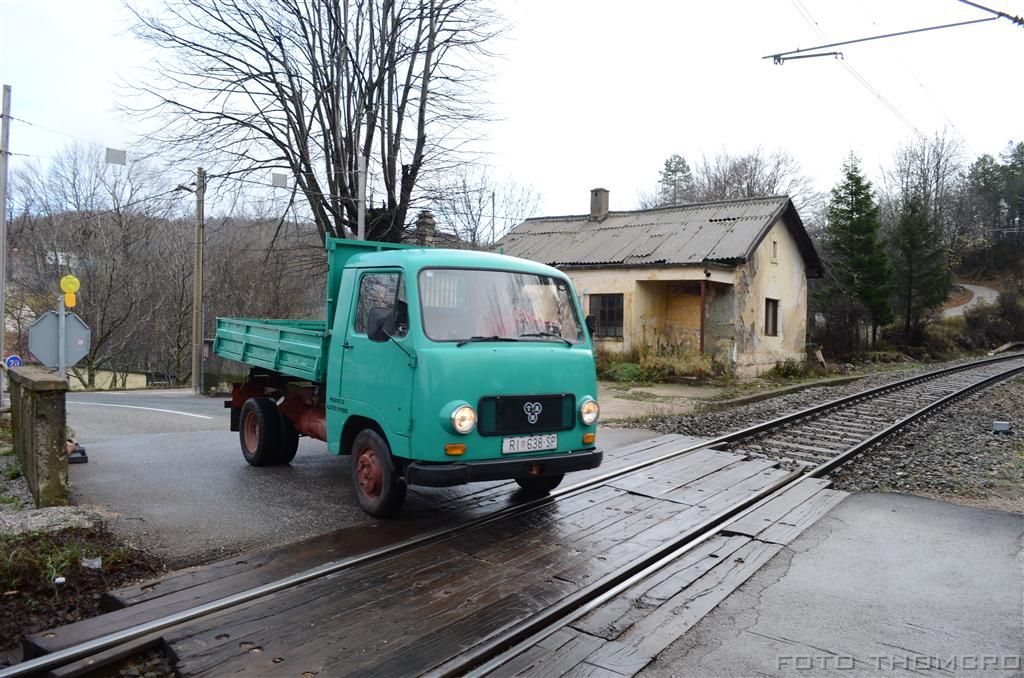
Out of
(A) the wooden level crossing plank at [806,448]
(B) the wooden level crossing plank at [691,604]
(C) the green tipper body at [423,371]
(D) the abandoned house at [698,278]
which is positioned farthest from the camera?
(D) the abandoned house at [698,278]

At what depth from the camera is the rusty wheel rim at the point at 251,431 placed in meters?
8.38

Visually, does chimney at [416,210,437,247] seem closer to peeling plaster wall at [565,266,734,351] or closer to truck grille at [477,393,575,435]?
peeling plaster wall at [565,266,734,351]

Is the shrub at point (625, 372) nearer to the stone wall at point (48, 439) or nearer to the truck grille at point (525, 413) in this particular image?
the truck grille at point (525, 413)

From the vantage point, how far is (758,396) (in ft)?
55.1

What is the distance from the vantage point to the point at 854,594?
469 cm

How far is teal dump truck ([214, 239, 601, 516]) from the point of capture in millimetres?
5395

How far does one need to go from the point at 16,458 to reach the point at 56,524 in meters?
3.63

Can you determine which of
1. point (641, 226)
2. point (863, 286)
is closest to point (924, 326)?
point (863, 286)

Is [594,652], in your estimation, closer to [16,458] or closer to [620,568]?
[620,568]

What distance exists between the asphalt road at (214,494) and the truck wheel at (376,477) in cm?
23

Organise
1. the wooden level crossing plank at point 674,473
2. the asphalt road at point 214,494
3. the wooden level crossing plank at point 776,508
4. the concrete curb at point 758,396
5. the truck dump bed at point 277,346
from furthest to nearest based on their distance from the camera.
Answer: the concrete curb at point 758,396, the wooden level crossing plank at point 674,473, the truck dump bed at point 277,346, the wooden level crossing plank at point 776,508, the asphalt road at point 214,494

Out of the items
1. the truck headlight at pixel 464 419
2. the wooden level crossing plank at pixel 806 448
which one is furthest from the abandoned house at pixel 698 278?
the truck headlight at pixel 464 419

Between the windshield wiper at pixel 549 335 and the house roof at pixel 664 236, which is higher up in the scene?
the house roof at pixel 664 236

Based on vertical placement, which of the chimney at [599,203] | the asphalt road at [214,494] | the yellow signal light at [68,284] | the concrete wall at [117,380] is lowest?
the concrete wall at [117,380]
